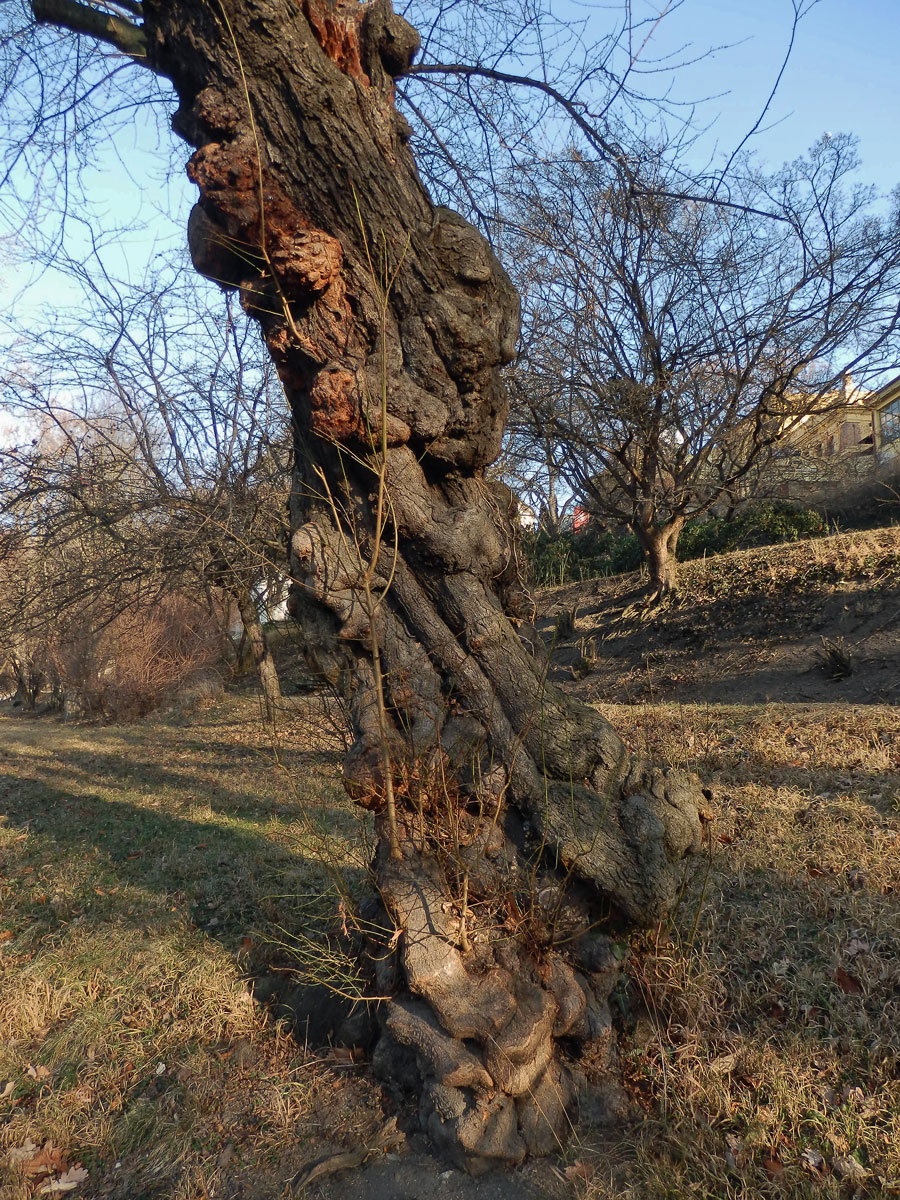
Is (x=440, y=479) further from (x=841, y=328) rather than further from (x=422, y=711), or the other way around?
(x=841, y=328)

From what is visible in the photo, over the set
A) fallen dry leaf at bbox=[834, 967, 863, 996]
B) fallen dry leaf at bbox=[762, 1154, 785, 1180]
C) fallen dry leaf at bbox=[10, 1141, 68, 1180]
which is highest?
fallen dry leaf at bbox=[834, 967, 863, 996]

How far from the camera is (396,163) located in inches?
139

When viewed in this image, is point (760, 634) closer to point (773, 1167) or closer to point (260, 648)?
point (260, 648)

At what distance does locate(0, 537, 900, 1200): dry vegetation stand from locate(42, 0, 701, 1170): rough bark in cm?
32

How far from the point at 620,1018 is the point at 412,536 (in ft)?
7.38

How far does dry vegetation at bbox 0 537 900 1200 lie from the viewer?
2.56 meters

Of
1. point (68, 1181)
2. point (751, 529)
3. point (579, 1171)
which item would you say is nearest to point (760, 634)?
point (751, 529)

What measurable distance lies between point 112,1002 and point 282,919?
952mm

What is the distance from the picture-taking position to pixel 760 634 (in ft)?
39.7

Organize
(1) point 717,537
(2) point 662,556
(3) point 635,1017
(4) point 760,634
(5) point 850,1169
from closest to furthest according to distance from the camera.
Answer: (5) point 850,1169
(3) point 635,1017
(4) point 760,634
(2) point 662,556
(1) point 717,537

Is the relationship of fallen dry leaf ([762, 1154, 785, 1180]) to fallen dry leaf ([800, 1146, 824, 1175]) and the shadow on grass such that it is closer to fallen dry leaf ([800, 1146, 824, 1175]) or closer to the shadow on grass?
fallen dry leaf ([800, 1146, 824, 1175])

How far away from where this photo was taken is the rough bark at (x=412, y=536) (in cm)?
302

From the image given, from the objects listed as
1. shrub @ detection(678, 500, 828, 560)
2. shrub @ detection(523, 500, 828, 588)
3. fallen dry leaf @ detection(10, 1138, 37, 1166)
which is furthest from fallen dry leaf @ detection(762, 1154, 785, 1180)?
shrub @ detection(678, 500, 828, 560)

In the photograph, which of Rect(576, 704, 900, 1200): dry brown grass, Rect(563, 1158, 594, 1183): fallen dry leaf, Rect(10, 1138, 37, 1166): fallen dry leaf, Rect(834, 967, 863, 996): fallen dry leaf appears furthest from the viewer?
Rect(834, 967, 863, 996): fallen dry leaf
